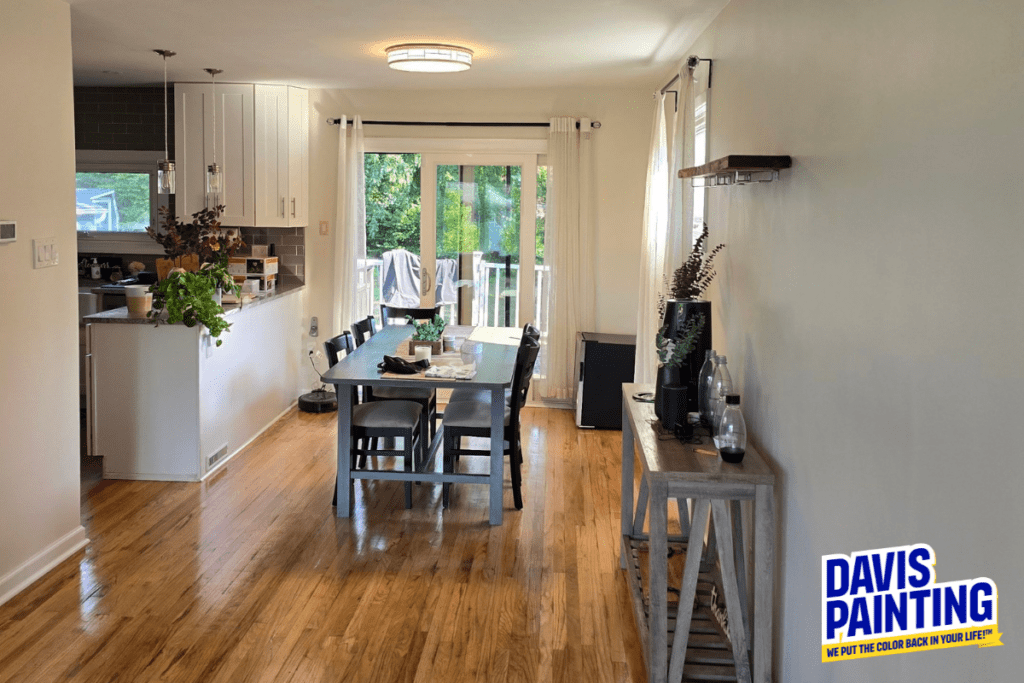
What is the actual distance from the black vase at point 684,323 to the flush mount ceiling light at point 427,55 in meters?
2.54

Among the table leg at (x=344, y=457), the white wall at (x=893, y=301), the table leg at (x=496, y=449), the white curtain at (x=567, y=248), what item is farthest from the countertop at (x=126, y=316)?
the white wall at (x=893, y=301)

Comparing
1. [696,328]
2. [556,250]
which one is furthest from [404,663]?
[556,250]

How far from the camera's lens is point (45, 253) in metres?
4.04

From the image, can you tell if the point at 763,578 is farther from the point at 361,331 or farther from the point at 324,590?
the point at 361,331

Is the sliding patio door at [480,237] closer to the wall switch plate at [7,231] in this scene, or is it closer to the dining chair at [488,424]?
the dining chair at [488,424]

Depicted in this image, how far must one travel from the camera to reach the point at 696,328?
3.50 metres

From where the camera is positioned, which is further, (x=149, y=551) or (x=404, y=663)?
(x=149, y=551)

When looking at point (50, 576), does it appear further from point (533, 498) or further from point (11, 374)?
point (533, 498)

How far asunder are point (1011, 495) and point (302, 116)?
6.70 metres

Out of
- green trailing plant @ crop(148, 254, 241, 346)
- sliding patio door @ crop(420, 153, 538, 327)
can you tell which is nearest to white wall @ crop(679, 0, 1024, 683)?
green trailing plant @ crop(148, 254, 241, 346)

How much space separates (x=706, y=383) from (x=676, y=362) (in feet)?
0.44

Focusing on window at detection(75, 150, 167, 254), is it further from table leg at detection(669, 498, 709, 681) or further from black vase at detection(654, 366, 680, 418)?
table leg at detection(669, 498, 709, 681)

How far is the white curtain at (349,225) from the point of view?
7523 millimetres

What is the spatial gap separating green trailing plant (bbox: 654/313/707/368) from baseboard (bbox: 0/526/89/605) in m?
2.79
